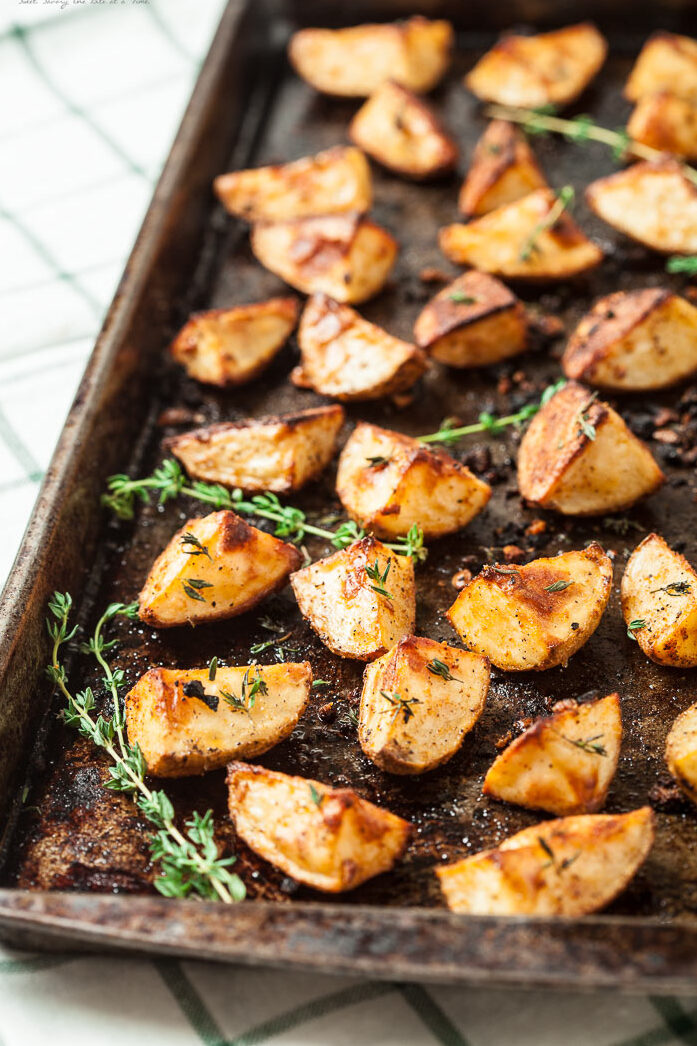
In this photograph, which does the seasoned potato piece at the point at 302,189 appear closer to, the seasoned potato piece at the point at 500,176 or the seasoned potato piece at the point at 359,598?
the seasoned potato piece at the point at 500,176

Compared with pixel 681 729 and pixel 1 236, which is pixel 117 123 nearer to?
pixel 1 236

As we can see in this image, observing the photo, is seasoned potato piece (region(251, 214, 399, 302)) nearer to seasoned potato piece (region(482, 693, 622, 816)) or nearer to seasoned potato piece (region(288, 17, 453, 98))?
seasoned potato piece (region(288, 17, 453, 98))

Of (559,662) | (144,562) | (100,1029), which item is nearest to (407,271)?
(144,562)

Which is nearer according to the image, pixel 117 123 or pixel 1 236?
pixel 1 236

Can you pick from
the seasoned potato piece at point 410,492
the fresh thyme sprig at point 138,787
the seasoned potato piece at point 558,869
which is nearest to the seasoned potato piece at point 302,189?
the seasoned potato piece at point 410,492

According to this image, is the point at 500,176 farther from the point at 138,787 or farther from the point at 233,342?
the point at 138,787

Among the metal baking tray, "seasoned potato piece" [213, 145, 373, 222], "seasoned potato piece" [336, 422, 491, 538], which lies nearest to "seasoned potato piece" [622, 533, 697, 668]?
the metal baking tray
